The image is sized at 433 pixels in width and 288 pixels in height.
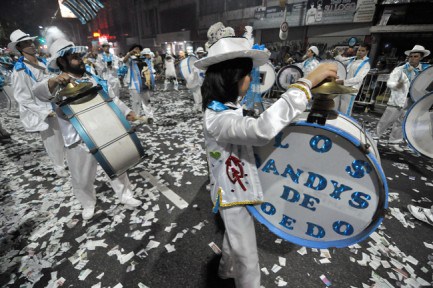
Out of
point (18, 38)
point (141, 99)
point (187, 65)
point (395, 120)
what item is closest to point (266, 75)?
point (395, 120)

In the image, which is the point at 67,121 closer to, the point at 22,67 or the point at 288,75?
the point at 22,67

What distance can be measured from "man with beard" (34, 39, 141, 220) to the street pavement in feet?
1.52

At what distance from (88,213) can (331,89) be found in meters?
3.67

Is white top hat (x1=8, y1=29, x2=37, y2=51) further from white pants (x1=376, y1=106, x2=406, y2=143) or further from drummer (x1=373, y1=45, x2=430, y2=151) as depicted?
white pants (x1=376, y1=106, x2=406, y2=143)

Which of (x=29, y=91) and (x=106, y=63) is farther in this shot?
(x=106, y=63)

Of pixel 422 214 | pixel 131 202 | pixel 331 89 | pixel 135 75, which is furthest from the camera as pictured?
pixel 135 75

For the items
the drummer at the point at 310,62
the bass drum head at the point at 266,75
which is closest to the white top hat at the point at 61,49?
the bass drum head at the point at 266,75

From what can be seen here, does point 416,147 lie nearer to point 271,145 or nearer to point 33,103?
point 271,145

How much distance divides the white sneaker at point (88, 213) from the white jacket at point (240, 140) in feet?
8.17

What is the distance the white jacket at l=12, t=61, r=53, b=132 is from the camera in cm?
400

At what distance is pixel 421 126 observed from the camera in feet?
9.66

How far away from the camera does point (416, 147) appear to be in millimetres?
2965

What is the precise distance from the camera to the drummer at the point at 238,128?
4.12ft

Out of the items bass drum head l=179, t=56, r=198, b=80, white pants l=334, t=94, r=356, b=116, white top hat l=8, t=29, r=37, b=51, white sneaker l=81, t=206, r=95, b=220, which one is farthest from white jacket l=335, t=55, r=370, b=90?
white top hat l=8, t=29, r=37, b=51
